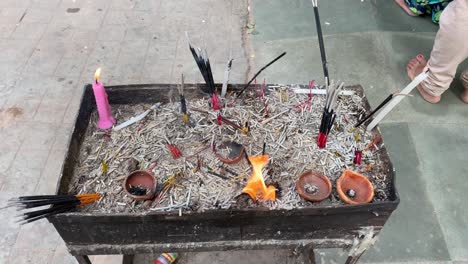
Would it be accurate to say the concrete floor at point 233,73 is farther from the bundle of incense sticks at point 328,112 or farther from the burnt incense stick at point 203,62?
the burnt incense stick at point 203,62

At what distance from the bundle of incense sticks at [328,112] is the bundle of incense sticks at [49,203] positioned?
1.09m

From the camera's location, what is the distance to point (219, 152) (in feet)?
6.11

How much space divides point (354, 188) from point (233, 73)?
213cm

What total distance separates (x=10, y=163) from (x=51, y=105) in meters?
0.64

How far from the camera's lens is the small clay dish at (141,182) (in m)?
1.67

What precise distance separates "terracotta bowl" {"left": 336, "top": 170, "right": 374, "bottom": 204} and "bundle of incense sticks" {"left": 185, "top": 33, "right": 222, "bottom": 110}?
0.75m

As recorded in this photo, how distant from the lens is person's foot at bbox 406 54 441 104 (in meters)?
3.37

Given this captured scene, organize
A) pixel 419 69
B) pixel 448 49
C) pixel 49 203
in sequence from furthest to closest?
pixel 419 69, pixel 448 49, pixel 49 203

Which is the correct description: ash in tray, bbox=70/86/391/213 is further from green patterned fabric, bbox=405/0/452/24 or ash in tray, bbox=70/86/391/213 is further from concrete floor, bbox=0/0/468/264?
→ green patterned fabric, bbox=405/0/452/24

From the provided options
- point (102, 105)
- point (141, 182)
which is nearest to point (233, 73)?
point (102, 105)

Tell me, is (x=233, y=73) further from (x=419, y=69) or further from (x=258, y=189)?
(x=258, y=189)

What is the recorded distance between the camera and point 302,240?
1787 mm

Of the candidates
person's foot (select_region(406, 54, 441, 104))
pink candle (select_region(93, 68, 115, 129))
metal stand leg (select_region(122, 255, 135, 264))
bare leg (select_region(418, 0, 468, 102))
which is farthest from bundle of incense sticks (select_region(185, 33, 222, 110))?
person's foot (select_region(406, 54, 441, 104))

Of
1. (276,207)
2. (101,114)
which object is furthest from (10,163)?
(276,207)
